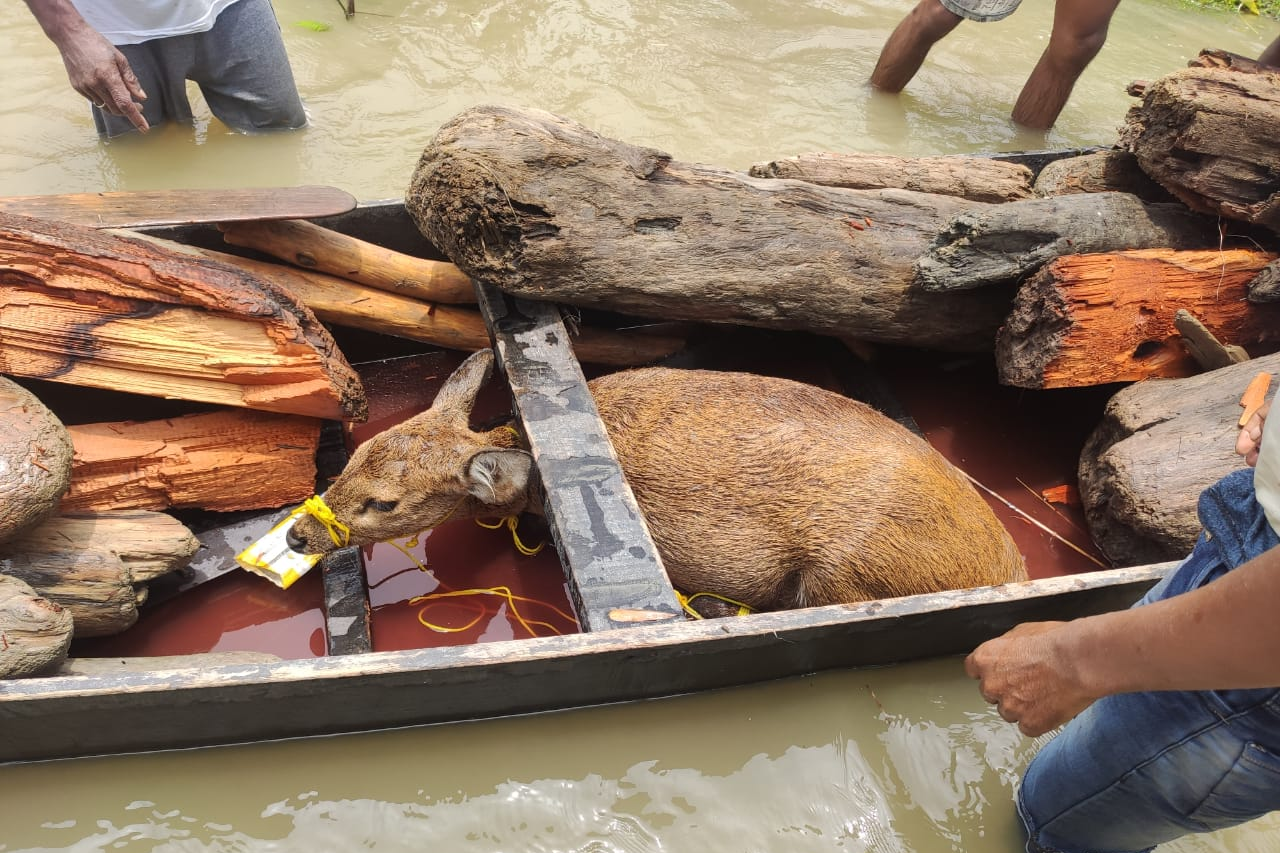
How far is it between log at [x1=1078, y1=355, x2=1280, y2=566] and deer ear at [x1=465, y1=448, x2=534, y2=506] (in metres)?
2.44

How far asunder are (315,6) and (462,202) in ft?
19.2

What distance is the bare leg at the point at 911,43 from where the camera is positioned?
7.26 m

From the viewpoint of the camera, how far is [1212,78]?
4.05m

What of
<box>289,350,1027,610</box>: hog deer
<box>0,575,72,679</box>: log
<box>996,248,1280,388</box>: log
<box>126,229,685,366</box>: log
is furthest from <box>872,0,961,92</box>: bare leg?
<box>0,575,72,679</box>: log

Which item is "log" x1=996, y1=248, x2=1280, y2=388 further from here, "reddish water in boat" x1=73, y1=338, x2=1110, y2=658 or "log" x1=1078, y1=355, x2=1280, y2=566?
"reddish water in boat" x1=73, y1=338, x2=1110, y2=658

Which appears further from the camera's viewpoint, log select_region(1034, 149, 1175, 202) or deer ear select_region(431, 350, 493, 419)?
log select_region(1034, 149, 1175, 202)

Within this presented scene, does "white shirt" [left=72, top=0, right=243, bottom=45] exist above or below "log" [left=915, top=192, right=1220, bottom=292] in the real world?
below

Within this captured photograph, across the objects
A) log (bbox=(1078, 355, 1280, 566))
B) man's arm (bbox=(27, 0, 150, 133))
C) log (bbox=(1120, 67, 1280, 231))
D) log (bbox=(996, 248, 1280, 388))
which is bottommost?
man's arm (bbox=(27, 0, 150, 133))

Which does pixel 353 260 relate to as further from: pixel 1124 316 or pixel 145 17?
pixel 1124 316

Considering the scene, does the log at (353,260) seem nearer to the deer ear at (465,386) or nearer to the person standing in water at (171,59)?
the deer ear at (465,386)

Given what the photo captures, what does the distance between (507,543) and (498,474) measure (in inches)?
23.3

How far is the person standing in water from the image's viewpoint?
15.0ft

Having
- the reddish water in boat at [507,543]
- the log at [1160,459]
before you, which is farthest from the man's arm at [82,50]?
the log at [1160,459]

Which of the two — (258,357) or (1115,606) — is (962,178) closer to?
(1115,606)
